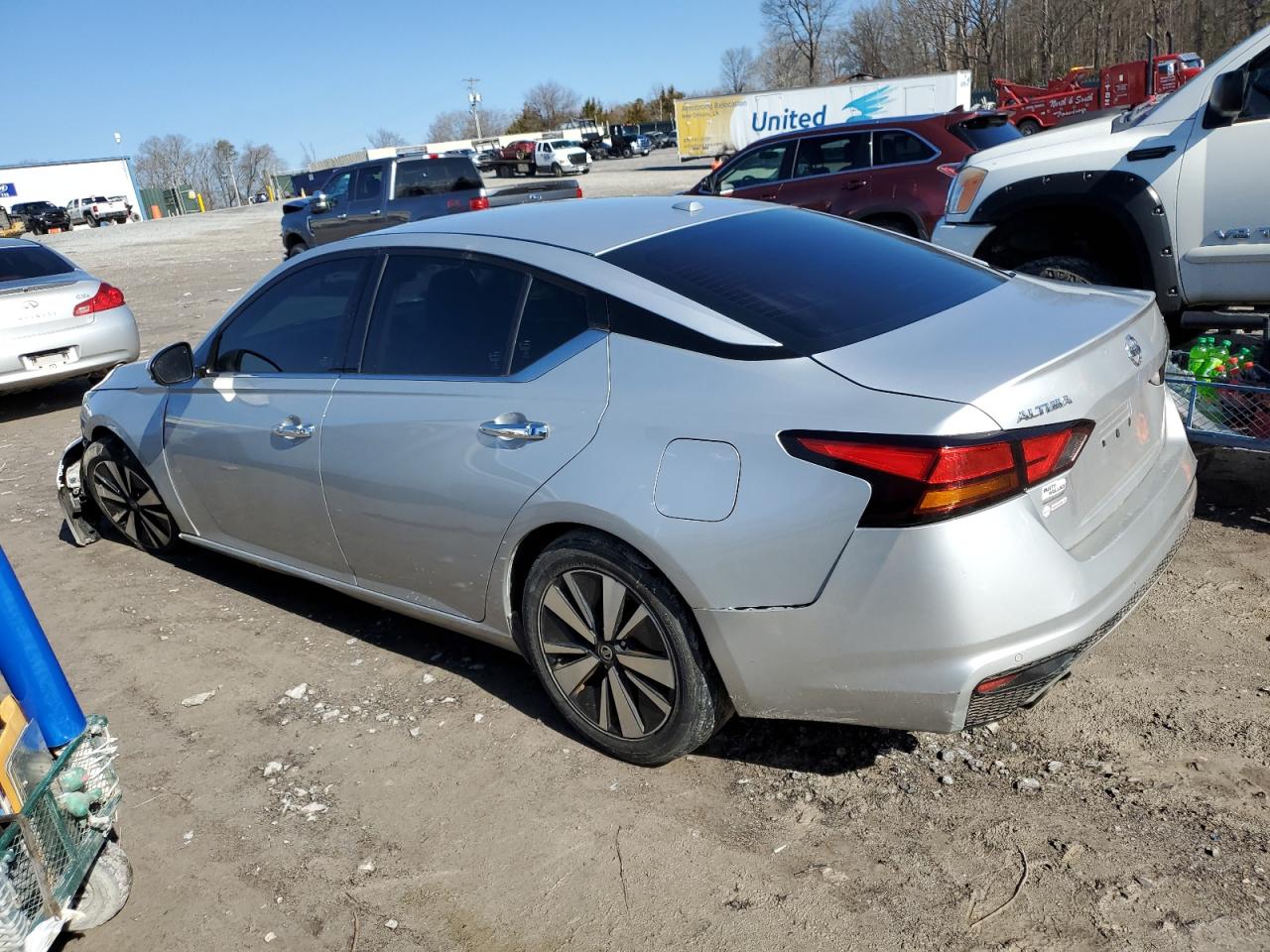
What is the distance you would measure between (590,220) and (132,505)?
9.97 feet

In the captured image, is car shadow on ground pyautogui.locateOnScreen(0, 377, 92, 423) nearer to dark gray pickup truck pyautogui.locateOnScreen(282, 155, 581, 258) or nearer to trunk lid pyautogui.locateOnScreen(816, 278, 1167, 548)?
dark gray pickup truck pyautogui.locateOnScreen(282, 155, 581, 258)

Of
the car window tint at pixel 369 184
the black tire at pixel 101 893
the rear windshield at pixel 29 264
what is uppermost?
the car window tint at pixel 369 184

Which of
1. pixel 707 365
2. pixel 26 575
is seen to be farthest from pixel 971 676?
pixel 26 575

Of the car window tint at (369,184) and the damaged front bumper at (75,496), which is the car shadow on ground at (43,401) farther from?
the car window tint at (369,184)

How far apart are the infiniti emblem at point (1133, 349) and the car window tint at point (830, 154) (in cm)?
896

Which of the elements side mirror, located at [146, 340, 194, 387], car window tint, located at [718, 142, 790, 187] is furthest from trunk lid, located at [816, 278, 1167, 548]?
car window tint, located at [718, 142, 790, 187]

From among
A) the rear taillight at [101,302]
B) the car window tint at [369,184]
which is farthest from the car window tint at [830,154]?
the rear taillight at [101,302]

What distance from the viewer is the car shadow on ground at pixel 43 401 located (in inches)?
380

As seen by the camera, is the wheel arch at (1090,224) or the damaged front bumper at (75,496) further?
the damaged front bumper at (75,496)

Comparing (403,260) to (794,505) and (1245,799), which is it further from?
(1245,799)

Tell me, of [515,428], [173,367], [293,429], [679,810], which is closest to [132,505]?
[173,367]

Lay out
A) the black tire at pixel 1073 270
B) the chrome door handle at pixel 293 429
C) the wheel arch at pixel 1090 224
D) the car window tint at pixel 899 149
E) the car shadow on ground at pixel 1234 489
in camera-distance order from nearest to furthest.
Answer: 1. the chrome door handle at pixel 293 429
2. the car shadow on ground at pixel 1234 489
3. the wheel arch at pixel 1090 224
4. the black tire at pixel 1073 270
5. the car window tint at pixel 899 149

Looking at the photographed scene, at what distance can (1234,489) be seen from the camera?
492 centimetres

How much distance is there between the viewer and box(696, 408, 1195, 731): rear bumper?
7.89 feet
